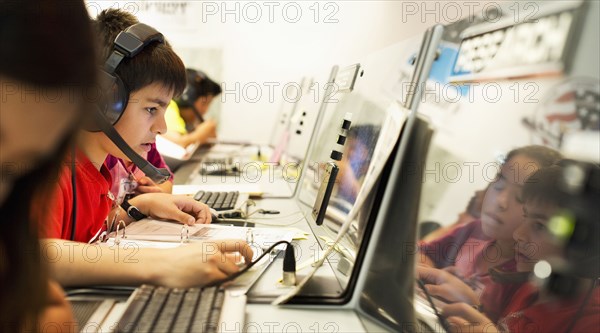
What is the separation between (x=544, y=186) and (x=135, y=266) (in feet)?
1.79

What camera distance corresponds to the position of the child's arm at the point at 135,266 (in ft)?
2.19

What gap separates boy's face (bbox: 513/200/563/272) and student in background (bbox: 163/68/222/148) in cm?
229

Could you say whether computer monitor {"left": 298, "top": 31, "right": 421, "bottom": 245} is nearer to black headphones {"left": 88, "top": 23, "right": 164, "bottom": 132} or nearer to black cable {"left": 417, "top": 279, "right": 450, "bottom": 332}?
black cable {"left": 417, "top": 279, "right": 450, "bottom": 332}

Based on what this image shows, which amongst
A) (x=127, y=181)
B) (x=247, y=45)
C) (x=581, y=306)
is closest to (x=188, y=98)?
(x=247, y=45)

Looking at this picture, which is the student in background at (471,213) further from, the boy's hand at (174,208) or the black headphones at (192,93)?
the black headphones at (192,93)

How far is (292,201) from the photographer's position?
149cm

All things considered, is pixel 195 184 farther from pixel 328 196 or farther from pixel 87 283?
pixel 87 283

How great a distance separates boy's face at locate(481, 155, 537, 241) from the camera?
499 mm

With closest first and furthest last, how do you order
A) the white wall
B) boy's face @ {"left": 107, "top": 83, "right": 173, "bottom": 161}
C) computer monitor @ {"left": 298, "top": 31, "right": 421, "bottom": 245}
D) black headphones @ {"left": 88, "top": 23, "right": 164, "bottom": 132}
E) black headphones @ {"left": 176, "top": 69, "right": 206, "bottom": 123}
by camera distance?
computer monitor @ {"left": 298, "top": 31, "right": 421, "bottom": 245}, black headphones @ {"left": 88, "top": 23, "right": 164, "bottom": 132}, boy's face @ {"left": 107, "top": 83, "right": 173, "bottom": 161}, black headphones @ {"left": 176, "top": 69, "right": 206, "bottom": 123}, the white wall

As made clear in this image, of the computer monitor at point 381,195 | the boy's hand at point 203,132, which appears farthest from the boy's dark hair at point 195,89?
the computer monitor at point 381,195

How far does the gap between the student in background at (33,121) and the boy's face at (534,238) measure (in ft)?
1.59

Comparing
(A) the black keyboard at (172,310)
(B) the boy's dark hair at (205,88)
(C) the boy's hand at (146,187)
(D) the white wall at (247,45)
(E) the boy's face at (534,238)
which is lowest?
(A) the black keyboard at (172,310)

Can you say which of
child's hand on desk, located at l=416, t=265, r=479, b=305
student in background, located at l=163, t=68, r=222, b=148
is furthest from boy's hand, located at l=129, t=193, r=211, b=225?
student in background, located at l=163, t=68, r=222, b=148

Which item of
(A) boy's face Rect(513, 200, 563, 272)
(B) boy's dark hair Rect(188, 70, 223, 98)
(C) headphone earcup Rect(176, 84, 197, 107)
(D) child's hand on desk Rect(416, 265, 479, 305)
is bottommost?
(D) child's hand on desk Rect(416, 265, 479, 305)
